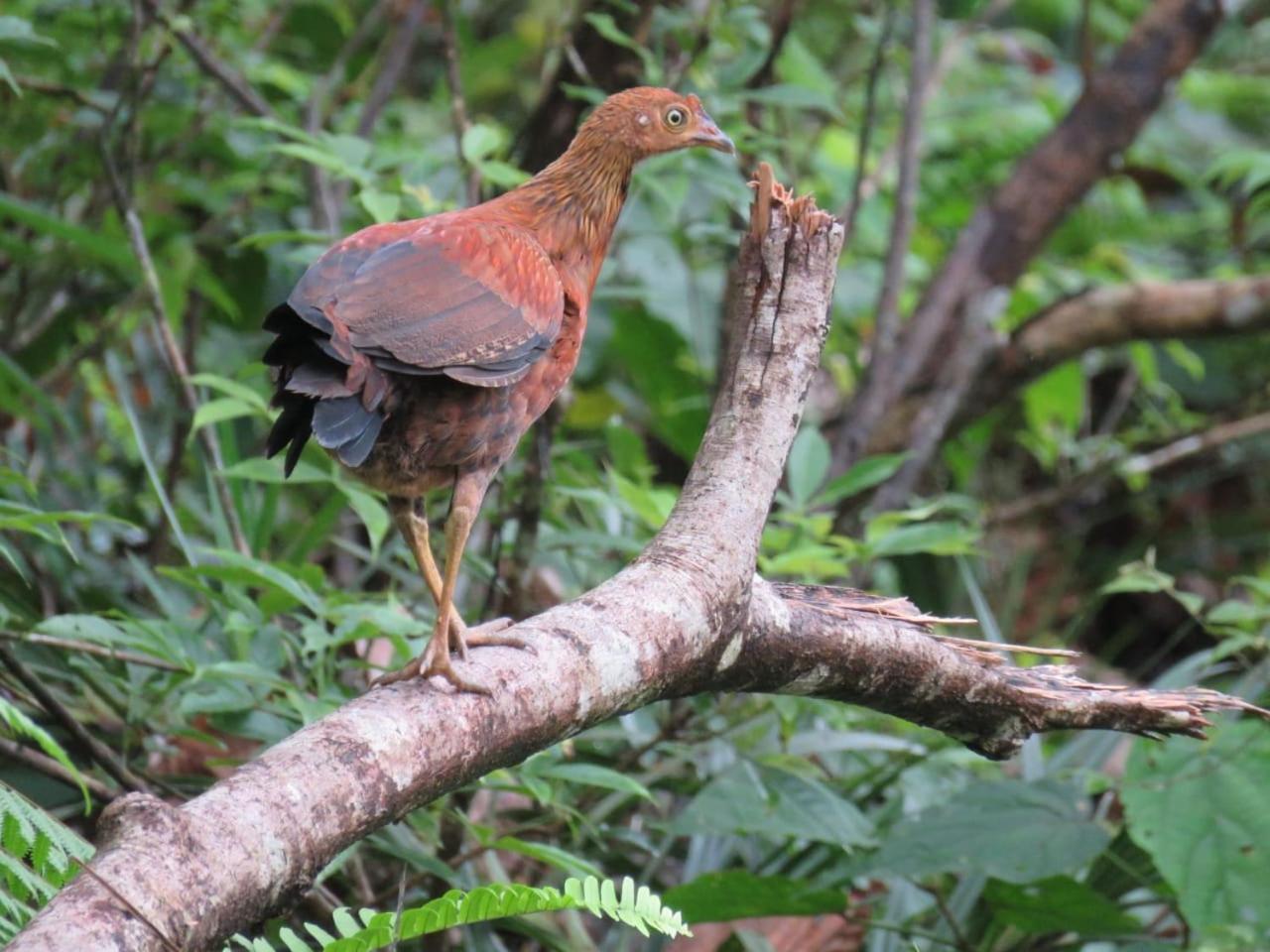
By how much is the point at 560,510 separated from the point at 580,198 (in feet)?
4.66

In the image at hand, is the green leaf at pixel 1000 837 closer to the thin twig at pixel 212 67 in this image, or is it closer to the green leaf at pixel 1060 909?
the green leaf at pixel 1060 909

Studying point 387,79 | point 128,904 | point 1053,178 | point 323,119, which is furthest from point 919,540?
point 323,119

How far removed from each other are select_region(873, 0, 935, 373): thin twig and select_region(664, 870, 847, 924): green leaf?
2.41 meters

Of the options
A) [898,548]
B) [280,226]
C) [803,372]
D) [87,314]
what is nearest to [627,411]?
[280,226]

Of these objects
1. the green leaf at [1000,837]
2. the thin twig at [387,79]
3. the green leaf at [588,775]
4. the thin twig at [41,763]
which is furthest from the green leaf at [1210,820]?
the thin twig at [387,79]

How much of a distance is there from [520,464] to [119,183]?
4.60 feet

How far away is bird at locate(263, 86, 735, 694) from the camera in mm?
2539

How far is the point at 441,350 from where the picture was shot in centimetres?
268

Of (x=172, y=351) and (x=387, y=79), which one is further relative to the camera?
(x=387, y=79)

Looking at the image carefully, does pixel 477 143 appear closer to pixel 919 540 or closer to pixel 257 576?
pixel 257 576

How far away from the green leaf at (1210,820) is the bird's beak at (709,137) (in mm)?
1759

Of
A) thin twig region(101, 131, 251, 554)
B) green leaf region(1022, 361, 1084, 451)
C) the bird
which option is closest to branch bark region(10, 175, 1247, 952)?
the bird


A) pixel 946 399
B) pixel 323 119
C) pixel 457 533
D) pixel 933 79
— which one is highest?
pixel 933 79

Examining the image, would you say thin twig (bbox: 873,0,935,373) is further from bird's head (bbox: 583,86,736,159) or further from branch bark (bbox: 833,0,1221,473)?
bird's head (bbox: 583,86,736,159)
